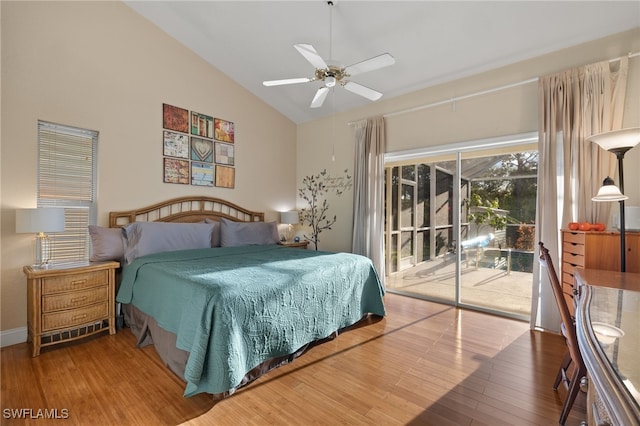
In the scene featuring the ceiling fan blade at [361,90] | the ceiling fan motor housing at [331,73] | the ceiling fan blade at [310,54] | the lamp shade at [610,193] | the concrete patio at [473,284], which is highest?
the ceiling fan blade at [310,54]

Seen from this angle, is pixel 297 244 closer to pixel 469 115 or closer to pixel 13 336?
pixel 469 115

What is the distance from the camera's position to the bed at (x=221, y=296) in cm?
190

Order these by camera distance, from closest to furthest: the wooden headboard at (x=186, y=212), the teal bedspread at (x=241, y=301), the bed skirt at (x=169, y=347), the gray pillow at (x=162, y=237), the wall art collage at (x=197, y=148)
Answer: the teal bedspread at (x=241, y=301), the bed skirt at (x=169, y=347), the gray pillow at (x=162, y=237), the wooden headboard at (x=186, y=212), the wall art collage at (x=197, y=148)

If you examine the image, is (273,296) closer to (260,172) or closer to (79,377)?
(79,377)

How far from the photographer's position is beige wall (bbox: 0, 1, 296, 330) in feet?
8.96

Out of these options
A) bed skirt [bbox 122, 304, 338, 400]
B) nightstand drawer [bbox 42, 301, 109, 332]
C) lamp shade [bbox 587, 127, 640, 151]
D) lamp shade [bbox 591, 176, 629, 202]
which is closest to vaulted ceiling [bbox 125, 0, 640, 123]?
lamp shade [bbox 587, 127, 640, 151]

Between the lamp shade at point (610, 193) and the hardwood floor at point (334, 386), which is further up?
the lamp shade at point (610, 193)

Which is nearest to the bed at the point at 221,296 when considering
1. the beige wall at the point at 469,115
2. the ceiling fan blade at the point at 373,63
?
the ceiling fan blade at the point at 373,63

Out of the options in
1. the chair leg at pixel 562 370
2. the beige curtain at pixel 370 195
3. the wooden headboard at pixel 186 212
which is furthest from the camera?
the beige curtain at pixel 370 195

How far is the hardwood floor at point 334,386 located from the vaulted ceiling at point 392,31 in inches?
103

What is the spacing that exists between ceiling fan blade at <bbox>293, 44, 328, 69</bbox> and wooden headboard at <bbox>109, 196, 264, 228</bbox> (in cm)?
261

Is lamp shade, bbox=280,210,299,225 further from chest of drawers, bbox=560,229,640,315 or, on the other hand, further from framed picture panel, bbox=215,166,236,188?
chest of drawers, bbox=560,229,640,315

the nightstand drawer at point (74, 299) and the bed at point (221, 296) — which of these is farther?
the nightstand drawer at point (74, 299)

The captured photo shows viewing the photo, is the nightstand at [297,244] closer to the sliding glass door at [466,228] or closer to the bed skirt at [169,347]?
the sliding glass door at [466,228]
